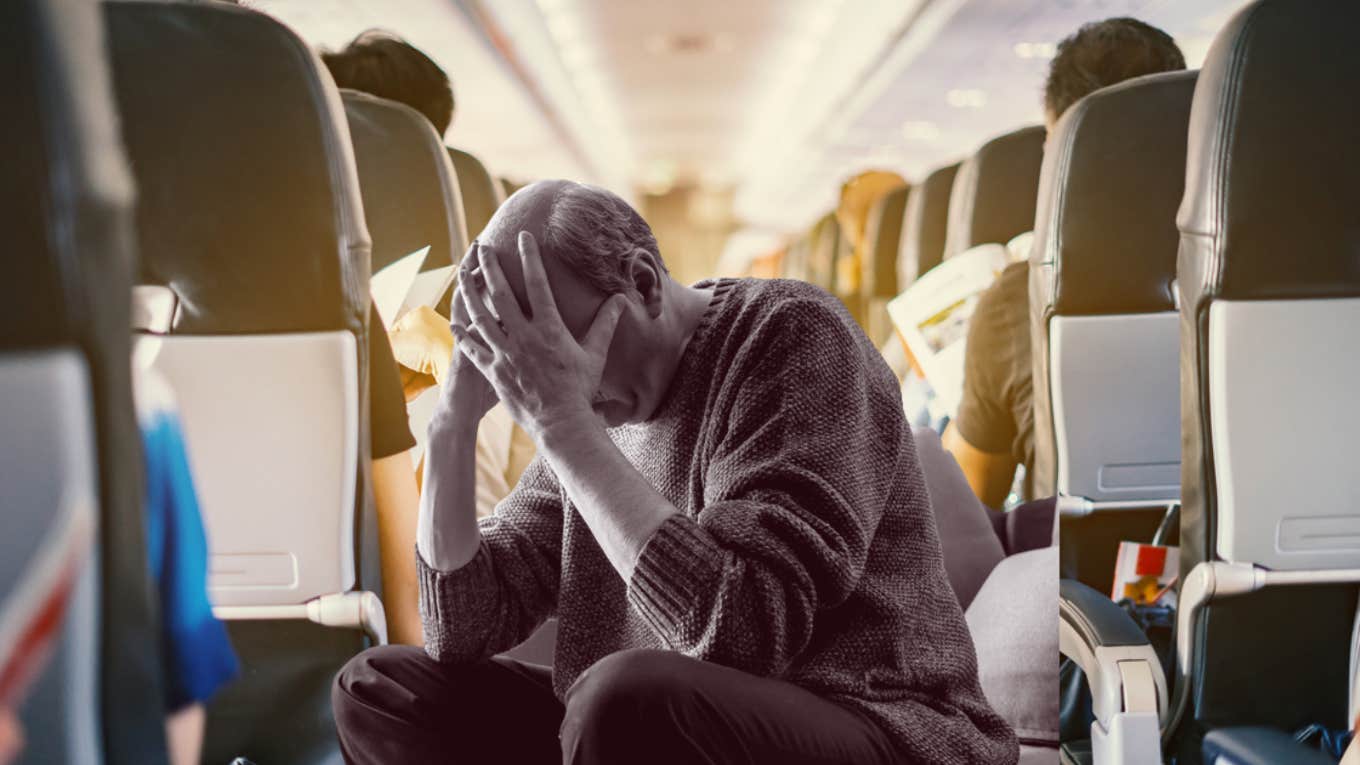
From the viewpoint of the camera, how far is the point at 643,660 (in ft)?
3.26

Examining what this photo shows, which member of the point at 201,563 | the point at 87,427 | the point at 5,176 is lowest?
the point at 201,563

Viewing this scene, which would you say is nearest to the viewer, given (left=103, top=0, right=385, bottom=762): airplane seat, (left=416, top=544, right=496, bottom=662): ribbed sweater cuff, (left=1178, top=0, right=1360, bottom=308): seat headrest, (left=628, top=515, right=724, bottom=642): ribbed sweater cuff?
(left=103, top=0, right=385, bottom=762): airplane seat

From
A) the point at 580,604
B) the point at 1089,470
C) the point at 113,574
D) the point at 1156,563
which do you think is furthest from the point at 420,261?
the point at 1156,563

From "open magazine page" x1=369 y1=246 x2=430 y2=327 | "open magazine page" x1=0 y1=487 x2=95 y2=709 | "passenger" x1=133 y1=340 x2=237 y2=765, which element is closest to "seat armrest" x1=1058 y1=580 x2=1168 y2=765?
"open magazine page" x1=369 y1=246 x2=430 y2=327

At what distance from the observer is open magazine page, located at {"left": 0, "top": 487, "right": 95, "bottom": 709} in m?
0.61

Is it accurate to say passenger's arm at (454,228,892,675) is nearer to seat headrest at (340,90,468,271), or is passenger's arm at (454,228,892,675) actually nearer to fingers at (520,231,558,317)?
fingers at (520,231,558,317)

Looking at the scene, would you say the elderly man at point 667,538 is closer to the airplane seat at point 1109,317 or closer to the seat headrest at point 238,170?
the seat headrest at point 238,170

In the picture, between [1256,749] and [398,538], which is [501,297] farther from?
[1256,749]

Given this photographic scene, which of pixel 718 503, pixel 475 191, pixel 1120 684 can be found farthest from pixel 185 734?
pixel 1120 684

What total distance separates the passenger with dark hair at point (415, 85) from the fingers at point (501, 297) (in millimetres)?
160

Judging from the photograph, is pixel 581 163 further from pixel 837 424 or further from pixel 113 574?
pixel 113 574

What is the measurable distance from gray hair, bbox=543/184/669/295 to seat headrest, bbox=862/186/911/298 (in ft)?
1.84

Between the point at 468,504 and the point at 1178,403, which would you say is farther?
the point at 1178,403

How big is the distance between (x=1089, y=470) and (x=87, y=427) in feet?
3.79
